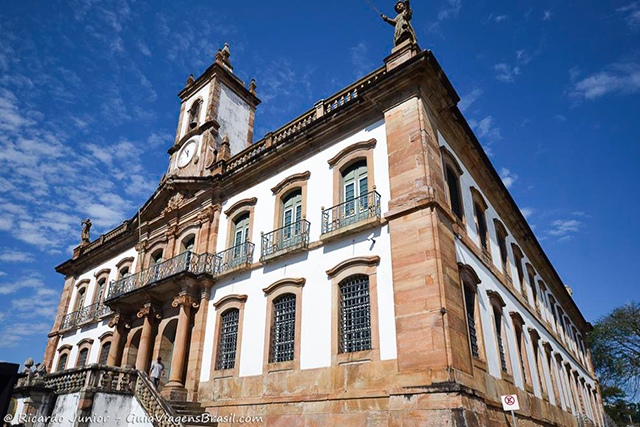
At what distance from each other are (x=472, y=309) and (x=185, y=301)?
9.17 metres

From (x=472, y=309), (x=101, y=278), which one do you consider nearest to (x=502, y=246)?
(x=472, y=309)

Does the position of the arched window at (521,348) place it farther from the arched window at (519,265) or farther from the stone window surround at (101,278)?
the stone window surround at (101,278)

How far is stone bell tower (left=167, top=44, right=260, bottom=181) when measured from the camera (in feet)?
65.9

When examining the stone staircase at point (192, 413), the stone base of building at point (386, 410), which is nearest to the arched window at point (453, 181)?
the stone base of building at point (386, 410)

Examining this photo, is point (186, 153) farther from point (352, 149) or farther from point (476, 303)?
point (476, 303)

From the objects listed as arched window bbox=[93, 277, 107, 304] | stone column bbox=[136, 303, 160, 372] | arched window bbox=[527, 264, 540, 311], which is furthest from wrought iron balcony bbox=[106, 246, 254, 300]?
arched window bbox=[527, 264, 540, 311]

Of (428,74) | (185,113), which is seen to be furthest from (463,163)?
(185,113)

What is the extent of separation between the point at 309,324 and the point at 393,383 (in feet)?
9.79

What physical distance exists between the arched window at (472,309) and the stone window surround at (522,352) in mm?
3671

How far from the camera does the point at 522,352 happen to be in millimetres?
14727

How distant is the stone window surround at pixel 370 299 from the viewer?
10.4 meters

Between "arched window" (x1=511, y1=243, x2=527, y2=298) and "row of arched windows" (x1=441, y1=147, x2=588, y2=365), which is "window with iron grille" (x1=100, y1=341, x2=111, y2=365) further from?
"arched window" (x1=511, y1=243, x2=527, y2=298)

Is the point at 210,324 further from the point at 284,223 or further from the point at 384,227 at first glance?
the point at 384,227

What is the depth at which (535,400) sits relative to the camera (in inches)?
562
